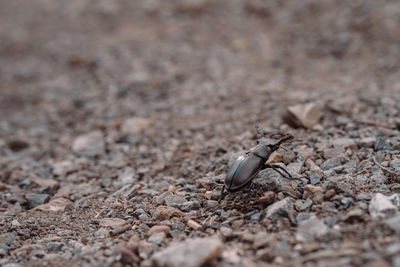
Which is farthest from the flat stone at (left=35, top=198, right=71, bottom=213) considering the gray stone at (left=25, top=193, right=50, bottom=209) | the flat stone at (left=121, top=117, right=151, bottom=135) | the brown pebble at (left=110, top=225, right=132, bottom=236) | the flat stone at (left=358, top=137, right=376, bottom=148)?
the flat stone at (left=358, top=137, right=376, bottom=148)

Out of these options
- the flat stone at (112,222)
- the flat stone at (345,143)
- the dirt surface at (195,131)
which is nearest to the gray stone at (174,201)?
the dirt surface at (195,131)

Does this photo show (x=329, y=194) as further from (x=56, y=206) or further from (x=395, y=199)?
(x=56, y=206)

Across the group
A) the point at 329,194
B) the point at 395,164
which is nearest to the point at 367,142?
the point at 395,164

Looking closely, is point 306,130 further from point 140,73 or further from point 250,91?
point 140,73

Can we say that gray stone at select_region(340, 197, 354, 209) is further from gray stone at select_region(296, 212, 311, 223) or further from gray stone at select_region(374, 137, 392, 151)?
gray stone at select_region(374, 137, 392, 151)

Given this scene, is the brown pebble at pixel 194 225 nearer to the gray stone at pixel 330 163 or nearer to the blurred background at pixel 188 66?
the gray stone at pixel 330 163

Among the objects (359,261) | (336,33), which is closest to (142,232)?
(359,261)

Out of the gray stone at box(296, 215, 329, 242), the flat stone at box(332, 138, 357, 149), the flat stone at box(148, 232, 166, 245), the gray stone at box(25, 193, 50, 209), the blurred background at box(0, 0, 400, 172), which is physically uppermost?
the blurred background at box(0, 0, 400, 172)

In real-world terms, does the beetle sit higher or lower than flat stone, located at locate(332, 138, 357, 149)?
higher

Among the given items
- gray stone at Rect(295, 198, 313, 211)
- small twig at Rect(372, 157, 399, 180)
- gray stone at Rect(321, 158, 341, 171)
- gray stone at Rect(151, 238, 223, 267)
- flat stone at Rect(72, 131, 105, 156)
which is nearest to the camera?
gray stone at Rect(151, 238, 223, 267)
